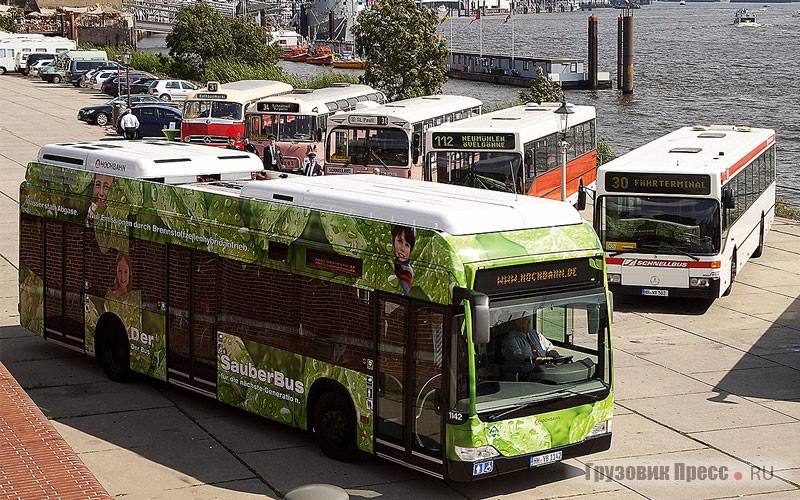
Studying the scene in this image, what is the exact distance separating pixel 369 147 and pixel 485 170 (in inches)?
155

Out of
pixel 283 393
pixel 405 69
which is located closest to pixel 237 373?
pixel 283 393

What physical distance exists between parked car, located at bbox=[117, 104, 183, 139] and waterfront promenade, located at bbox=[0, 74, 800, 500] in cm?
2528

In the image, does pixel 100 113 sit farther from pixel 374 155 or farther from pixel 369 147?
pixel 374 155

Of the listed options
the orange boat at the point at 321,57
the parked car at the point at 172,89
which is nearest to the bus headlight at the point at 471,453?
the parked car at the point at 172,89

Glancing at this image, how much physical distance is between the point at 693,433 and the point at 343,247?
4.95 metres

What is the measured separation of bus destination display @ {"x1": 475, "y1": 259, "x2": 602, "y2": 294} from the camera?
10.9 metres

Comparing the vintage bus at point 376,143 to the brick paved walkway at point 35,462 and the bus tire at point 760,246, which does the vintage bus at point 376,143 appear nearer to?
the bus tire at point 760,246

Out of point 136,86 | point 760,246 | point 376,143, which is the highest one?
point 136,86

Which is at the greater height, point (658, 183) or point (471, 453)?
point (658, 183)

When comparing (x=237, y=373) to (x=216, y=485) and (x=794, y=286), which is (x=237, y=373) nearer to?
(x=216, y=485)

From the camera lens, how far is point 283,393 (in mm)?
13062

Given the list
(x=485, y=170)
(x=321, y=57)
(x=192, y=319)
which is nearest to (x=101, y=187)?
(x=192, y=319)

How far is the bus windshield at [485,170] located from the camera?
81.4 ft

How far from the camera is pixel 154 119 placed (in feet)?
149
